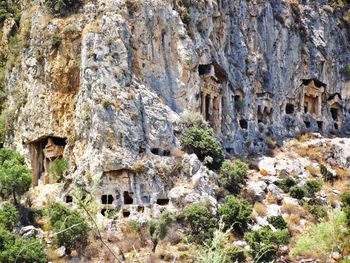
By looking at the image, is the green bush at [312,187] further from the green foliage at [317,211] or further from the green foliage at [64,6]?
the green foliage at [64,6]

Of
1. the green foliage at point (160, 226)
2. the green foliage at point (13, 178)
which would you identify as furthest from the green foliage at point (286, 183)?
the green foliage at point (13, 178)

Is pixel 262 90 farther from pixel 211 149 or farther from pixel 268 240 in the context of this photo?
pixel 268 240

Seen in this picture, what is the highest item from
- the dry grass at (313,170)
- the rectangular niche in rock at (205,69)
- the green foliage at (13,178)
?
the rectangular niche in rock at (205,69)

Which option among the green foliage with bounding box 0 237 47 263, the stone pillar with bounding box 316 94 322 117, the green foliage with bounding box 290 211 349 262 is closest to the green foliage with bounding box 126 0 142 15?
the green foliage with bounding box 0 237 47 263

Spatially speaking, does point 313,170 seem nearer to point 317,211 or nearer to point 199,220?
point 317,211

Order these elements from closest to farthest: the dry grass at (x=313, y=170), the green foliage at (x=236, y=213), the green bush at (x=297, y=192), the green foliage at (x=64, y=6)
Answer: the green foliage at (x=236, y=213), the green bush at (x=297, y=192), the green foliage at (x=64, y=6), the dry grass at (x=313, y=170)

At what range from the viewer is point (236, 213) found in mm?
35000

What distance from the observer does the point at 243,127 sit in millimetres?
47906

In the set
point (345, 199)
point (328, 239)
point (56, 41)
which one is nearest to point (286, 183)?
point (345, 199)

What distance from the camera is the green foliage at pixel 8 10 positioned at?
47250 mm

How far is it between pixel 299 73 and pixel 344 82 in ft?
18.6

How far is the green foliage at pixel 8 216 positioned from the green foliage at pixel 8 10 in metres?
18.9

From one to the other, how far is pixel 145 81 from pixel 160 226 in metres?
10.3

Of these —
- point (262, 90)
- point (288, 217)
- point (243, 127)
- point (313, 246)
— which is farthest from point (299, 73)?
point (313, 246)
